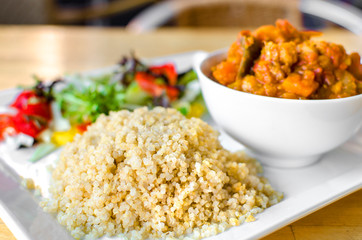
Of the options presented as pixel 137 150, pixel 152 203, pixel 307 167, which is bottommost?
pixel 307 167

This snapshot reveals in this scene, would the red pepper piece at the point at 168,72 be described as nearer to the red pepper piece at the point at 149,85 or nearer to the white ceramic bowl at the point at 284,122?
the red pepper piece at the point at 149,85

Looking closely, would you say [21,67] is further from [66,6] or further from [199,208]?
[66,6]

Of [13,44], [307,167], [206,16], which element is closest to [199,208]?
[307,167]

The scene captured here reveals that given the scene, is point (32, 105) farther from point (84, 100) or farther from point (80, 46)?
point (80, 46)

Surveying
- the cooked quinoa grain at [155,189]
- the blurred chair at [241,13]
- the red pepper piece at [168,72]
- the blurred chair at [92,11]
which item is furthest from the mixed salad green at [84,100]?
the blurred chair at [92,11]

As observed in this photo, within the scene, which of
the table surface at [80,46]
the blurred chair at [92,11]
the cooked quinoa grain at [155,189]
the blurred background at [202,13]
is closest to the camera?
the cooked quinoa grain at [155,189]

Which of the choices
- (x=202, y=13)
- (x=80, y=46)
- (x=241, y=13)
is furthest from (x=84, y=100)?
(x=241, y=13)

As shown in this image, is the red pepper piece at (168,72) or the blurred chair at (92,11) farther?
the blurred chair at (92,11)
